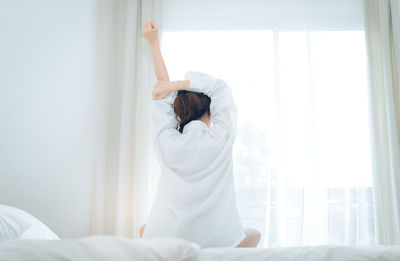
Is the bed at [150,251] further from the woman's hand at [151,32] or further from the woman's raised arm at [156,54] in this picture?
the woman's hand at [151,32]

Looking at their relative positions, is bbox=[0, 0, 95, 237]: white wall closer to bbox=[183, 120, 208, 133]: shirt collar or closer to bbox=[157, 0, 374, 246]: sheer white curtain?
bbox=[157, 0, 374, 246]: sheer white curtain

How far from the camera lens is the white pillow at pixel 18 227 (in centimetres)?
128

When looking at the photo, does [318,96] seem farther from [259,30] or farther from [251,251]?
[251,251]

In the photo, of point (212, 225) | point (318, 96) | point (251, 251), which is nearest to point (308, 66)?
point (318, 96)

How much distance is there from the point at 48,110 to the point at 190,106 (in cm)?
154

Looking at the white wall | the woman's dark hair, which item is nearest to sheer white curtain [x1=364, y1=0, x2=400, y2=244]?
the woman's dark hair

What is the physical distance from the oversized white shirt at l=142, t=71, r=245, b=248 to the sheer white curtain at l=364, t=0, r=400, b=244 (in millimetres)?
1634

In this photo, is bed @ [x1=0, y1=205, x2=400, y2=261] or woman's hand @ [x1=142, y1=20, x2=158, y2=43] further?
woman's hand @ [x1=142, y1=20, x2=158, y2=43]

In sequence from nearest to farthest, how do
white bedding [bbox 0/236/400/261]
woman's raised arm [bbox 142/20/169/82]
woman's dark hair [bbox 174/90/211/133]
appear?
white bedding [bbox 0/236/400/261]
woman's dark hair [bbox 174/90/211/133]
woman's raised arm [bbox 142/20/169/82]

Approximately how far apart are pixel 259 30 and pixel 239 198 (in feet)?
4.46

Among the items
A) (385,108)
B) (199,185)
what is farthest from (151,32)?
(385,108)

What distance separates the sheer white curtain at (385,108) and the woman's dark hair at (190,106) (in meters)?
1.69

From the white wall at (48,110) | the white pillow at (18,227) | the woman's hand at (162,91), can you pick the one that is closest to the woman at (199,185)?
the woman's hand at (162,91)

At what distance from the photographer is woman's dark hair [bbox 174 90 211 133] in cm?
145
